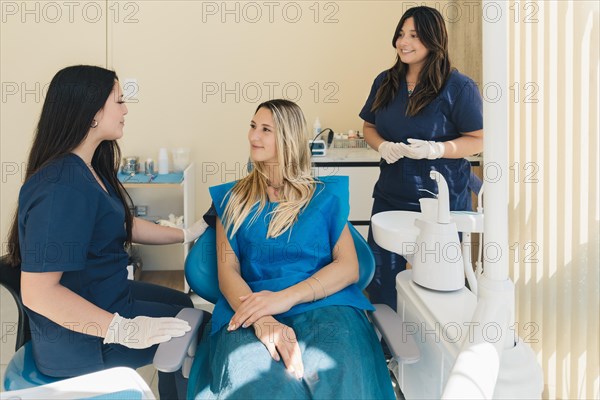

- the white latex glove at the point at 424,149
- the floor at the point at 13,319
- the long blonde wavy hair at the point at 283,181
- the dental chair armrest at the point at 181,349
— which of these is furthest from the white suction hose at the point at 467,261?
the floor at the point at 13,319

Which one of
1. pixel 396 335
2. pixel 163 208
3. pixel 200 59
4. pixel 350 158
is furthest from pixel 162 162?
pixel 396 335

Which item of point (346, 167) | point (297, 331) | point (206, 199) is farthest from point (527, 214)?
point (206, 199)

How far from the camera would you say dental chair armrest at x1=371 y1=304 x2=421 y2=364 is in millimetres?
1224

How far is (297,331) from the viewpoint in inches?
54.2

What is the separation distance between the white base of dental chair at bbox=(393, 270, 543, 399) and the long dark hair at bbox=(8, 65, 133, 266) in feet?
2.96

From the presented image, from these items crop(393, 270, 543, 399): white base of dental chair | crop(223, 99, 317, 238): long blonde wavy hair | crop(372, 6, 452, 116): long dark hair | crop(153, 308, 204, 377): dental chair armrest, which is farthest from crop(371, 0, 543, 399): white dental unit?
crop(372, 6, 452, 116): long dark hair

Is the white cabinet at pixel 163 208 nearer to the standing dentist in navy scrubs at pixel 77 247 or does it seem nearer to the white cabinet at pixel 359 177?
the white cabinet at pixel 359 177

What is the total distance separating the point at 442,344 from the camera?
45.8 inches

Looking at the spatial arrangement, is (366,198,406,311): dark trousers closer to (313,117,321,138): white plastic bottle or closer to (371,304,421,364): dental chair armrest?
(371,304,421,364): dental chair armrest

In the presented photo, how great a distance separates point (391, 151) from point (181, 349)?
3.68ft

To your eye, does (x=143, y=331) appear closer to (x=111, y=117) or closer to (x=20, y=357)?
(x=20, y=357)

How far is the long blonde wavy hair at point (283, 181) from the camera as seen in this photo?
1.59m

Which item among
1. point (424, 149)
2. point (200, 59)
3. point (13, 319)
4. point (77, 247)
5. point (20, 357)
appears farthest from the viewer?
point (200, 59)

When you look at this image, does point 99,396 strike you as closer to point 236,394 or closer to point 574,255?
point 236,394
